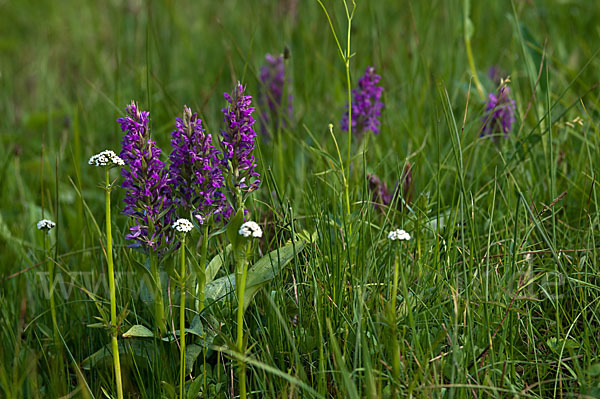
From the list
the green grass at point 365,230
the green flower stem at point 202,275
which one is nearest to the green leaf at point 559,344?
the green grass at point 365,230

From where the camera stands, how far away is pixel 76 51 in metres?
4.83

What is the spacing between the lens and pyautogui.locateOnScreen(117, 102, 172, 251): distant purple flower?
62.1 inches

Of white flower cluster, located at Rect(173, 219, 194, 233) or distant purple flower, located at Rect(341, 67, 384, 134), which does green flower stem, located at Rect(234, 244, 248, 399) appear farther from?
distant purple flower, located at Rect(341, 67, 384, 134)

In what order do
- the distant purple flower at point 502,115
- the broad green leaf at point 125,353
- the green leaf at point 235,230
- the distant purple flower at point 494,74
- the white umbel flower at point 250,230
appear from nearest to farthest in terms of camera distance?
the white umbel flower at point 250,230, the green leaf at point 235,230, the broad green leaf at point 125,353, the distant purple flower at point 502,115, the distant purple flower at point 494,74

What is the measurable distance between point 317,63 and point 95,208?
1.46 m

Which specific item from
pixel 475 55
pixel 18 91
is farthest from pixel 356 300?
pixel 18 91

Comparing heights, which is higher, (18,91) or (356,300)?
(18,91)

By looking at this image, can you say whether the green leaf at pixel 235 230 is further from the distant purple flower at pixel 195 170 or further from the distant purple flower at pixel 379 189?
the distant purple flower at pixel 379 189

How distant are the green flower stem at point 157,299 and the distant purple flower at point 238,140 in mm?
292

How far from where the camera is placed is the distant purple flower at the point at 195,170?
1.59 metres

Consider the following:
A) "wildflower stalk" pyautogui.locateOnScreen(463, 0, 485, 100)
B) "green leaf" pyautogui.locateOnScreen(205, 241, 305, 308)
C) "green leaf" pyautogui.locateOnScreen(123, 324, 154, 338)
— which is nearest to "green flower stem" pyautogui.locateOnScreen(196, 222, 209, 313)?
"green leaf" pyautogui.locateOnScreen(205, 241, 305, 308)

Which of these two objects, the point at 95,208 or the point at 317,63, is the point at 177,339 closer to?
the point at 95,208

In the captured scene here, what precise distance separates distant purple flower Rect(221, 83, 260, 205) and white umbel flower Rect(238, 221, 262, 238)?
0.19 meters

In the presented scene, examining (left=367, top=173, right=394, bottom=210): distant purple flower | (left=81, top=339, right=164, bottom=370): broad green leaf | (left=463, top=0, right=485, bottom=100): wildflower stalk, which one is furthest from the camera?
(left=463, top=0, right=485, bottom=100): wildflower stalk
